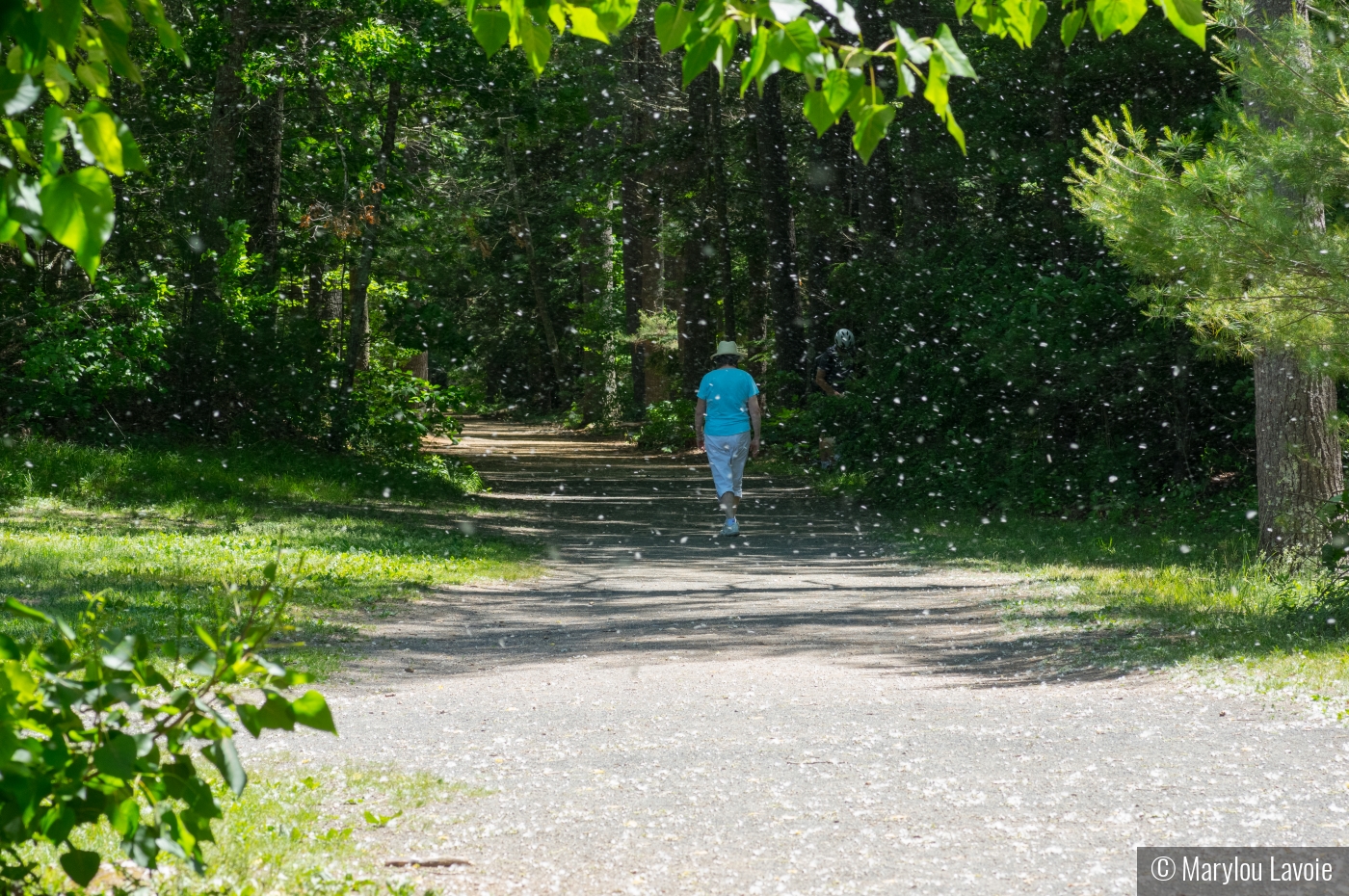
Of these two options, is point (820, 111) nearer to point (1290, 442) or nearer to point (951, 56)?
point (951, 56)

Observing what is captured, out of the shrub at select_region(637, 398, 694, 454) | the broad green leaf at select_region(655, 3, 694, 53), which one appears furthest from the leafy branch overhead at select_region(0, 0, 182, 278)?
the shrub at select_region(637, 398, 694, 454)

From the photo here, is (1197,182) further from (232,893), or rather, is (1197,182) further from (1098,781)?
(232,893)

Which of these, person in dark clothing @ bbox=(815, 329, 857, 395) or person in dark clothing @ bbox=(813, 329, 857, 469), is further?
person in dark clothing @ bbox=(815, 329, 857, 395)

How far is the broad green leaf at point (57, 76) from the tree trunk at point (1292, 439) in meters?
10.4

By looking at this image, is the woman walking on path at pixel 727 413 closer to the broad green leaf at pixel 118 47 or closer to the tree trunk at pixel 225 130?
the tree trunk at pixel 225 130

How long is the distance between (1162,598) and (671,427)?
2101 cm

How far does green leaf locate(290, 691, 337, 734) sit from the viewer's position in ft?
8.77

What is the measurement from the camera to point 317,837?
4211mm

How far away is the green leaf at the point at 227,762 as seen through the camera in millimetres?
2672

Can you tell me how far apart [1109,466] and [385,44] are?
444 inches

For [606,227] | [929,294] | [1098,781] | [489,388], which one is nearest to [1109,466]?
[929,294]

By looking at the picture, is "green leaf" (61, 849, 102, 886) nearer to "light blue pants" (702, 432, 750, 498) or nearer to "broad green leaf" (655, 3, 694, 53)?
"broad green leaf" (655, 3, 694, 53)

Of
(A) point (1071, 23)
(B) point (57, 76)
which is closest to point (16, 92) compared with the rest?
(B) point (57, 76)

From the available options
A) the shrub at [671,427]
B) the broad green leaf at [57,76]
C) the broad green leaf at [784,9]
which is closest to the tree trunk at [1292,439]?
the broad green leaf at [784,9]
